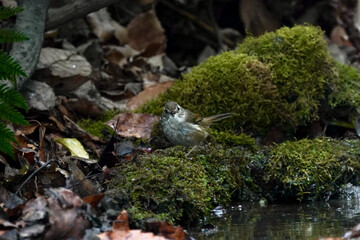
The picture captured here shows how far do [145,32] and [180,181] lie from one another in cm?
481

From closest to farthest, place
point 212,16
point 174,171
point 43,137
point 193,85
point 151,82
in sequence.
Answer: point 174,171 → point 43,137 → point 193,85 → point 151,82 → point 212,16

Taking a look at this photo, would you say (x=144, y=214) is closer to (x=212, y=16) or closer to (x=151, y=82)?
(x=151, y=82)

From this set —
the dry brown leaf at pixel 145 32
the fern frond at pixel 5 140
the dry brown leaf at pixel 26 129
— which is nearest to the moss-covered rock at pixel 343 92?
the dry brown leaf at pixel 26 129

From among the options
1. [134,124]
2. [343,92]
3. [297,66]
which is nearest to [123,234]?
[134,124]

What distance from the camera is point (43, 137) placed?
5.18 metres

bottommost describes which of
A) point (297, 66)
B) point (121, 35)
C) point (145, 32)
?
point (121, 35)

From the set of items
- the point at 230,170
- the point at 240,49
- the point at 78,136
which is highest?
the point at 240,49

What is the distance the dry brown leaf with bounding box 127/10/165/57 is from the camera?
8516mm

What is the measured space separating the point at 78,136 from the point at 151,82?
205cm

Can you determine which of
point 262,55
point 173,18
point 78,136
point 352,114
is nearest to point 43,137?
point 78,136

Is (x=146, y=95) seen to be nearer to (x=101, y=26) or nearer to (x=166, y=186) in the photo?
(x=101, y=26)

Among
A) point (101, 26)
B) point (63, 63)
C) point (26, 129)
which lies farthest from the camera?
point (101, 26)

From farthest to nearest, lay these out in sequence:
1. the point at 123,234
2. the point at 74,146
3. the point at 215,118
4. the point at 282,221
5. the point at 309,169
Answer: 1. the point at 215,118
2. the point at 74,146
3. the point at 309,169
4. the point at 282,221
5. the point at 123,234

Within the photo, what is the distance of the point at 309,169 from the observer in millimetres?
4801
